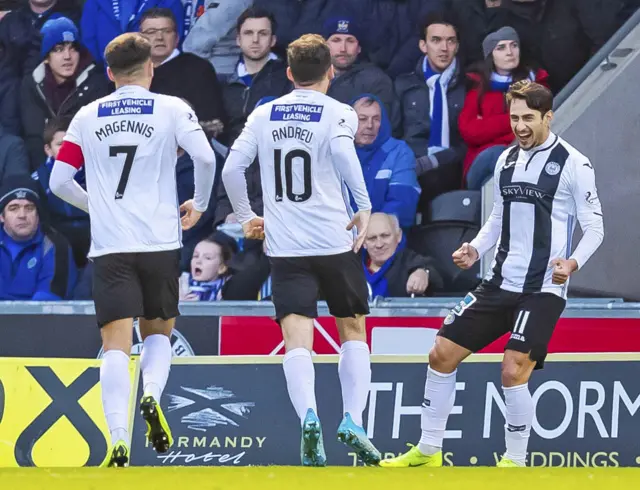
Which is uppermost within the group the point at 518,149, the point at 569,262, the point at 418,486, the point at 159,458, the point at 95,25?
the point at 95,25

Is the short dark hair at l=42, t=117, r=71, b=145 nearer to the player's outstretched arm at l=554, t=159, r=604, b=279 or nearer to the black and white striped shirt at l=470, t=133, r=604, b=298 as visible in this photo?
the black and white striped shirt at l=470, t=133, r=604, b=298

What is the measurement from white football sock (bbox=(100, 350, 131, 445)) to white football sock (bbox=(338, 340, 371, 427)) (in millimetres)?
980

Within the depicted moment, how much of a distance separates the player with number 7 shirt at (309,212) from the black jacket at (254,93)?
3.73 metres

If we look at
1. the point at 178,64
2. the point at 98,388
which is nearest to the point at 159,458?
the point at 98,388

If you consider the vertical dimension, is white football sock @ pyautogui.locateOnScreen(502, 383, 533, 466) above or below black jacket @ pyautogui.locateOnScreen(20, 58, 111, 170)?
below

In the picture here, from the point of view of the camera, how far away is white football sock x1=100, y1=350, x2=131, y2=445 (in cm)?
587

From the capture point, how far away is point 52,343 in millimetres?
9164

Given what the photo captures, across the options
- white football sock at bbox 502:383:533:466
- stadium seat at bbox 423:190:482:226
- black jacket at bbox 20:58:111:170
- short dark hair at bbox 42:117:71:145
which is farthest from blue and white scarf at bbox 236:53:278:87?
white football sock at bbox 502:383:533:466

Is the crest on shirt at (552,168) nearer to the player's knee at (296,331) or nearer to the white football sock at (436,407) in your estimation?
the white football sock at (436,407)

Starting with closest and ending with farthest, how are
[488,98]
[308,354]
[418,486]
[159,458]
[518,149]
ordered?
[418,486], [308,354], [518,149], [159,458], [488,98]

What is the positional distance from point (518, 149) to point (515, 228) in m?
0.41

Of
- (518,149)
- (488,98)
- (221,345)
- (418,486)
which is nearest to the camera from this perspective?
(418,486)

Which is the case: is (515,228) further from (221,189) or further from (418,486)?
(221,189)

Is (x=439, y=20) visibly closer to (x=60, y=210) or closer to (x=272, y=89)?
(x=272, y=89)
